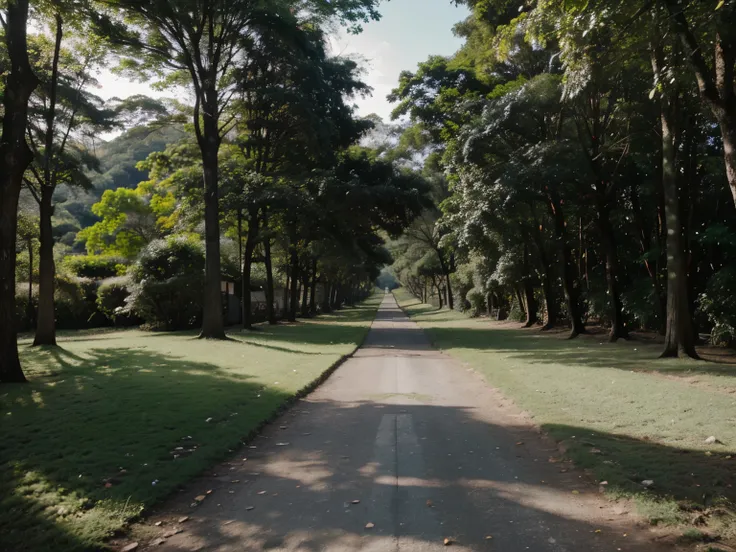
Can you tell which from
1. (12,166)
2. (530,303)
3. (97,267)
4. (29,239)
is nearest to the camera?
(12,166)

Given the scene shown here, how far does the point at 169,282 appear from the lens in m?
29.4

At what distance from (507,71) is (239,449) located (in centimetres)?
2316

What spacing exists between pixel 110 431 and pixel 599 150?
19034 millimetres

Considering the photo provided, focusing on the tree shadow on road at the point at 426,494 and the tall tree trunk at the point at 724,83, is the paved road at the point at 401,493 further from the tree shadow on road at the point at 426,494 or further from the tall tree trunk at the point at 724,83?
the tall tree trunk at the point at 724,83

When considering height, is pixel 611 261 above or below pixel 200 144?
below

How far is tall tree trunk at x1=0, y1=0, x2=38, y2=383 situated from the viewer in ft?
35.9

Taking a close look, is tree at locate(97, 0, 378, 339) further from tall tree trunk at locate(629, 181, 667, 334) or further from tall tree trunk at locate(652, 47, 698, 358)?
tall tree trunk at locate(629, 181, 667, 334)

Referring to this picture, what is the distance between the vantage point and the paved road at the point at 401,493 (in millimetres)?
4418

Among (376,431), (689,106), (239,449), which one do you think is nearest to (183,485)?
(239,449)

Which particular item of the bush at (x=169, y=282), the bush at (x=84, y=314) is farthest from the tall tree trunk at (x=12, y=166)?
the bush at (x=84, y=314)

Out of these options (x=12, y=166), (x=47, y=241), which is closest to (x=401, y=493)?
(x=12, y=166)

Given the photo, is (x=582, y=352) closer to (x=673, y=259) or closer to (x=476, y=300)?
(x=673, y=259)

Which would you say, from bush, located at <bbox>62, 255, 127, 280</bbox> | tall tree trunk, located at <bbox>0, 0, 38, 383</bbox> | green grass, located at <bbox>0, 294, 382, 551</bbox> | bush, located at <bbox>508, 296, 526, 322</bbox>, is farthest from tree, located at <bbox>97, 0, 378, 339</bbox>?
bush, located at <bbox>62, 255, 127, 280</bbox>

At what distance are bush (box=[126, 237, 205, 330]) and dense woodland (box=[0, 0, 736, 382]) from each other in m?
0.11
